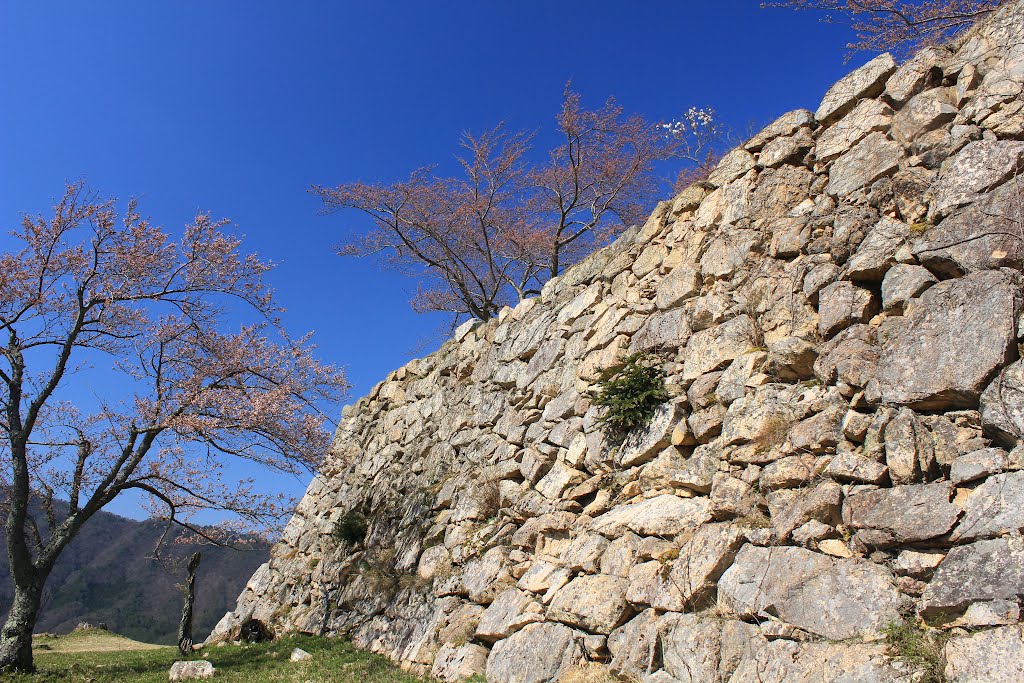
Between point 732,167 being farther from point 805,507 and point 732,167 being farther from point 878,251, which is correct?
point 805,507

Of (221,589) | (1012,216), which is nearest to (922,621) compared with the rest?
(1012,216)

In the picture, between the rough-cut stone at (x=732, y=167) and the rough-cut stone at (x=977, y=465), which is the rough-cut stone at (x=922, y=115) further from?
the rough-cut stone at (x=977, y=465)

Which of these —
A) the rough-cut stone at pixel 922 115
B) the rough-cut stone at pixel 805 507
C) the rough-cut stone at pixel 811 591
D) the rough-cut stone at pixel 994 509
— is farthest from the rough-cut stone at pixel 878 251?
the rough-cut stone at pixel 811 591

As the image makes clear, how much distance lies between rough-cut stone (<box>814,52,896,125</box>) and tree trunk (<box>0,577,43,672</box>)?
490 inches

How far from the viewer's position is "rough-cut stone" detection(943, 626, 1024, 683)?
12.1ft

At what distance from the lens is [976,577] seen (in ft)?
13.5

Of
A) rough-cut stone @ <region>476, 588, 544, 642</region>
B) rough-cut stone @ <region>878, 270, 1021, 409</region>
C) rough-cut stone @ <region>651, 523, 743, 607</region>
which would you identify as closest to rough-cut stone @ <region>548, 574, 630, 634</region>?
rough-cut stone @ <region>476, 588, 544, 642</region>

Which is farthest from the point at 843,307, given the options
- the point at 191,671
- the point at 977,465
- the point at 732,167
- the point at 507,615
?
the point at 191,671

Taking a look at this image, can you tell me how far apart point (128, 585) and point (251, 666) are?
1240 inches

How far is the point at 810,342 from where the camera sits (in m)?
6.30

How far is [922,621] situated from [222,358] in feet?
37.2

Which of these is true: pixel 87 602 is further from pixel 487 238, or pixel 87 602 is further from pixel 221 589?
pixel 487 238

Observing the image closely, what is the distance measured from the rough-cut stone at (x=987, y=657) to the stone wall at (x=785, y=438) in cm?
1

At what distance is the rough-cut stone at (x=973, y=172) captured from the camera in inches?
Answer: 223
